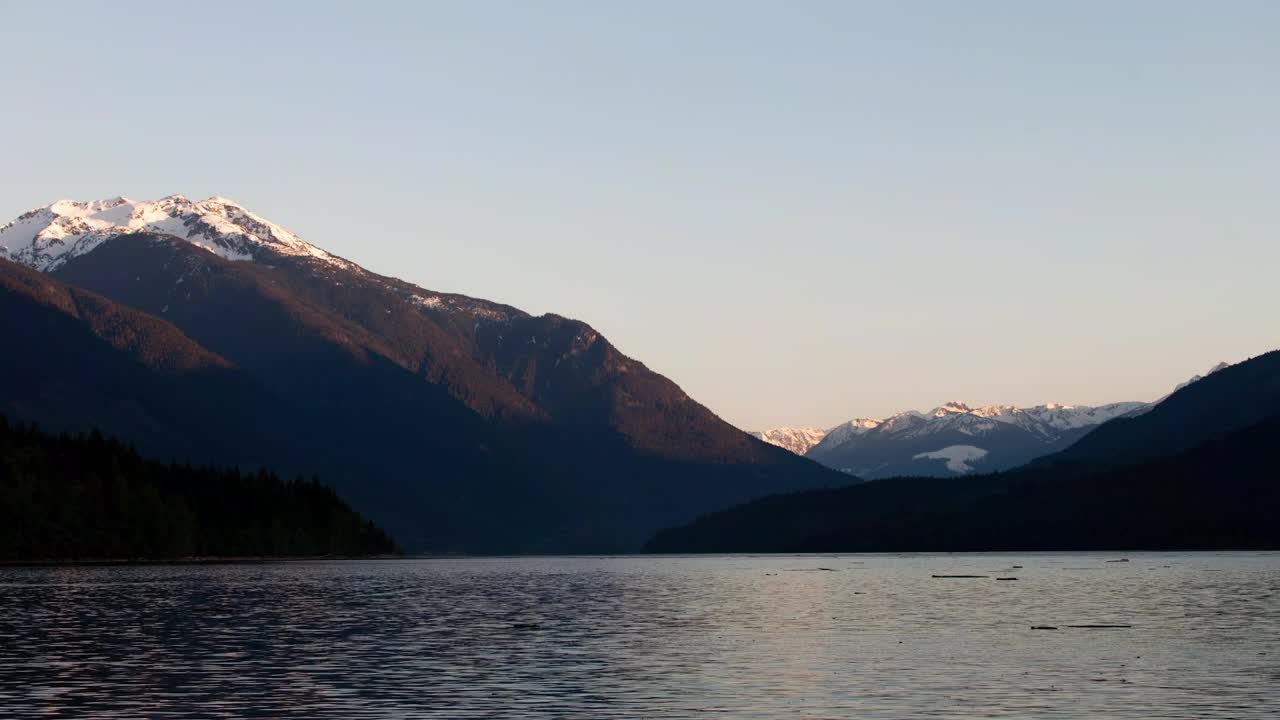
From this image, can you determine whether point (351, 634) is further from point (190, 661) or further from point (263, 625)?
point (190, 661)

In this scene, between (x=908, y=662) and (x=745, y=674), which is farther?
(x=908, y=662)

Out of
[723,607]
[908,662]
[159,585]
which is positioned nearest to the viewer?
[908,662]

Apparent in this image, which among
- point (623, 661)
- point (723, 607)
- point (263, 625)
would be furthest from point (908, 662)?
point (723, 607)

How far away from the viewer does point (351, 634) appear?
104m

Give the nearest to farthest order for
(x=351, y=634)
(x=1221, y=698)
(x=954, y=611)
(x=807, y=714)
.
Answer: (x=807, y=714) → (x=1221, y=698) → (x=351, y=634) → (x=954, y=611)

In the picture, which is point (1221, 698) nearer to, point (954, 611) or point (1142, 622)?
point (1142, 622)

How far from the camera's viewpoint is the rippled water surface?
211 feet

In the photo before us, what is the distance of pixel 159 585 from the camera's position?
6973 inches

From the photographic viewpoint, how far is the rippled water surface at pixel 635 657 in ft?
211

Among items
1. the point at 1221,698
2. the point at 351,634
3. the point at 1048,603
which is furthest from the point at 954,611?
the point at 1221,698

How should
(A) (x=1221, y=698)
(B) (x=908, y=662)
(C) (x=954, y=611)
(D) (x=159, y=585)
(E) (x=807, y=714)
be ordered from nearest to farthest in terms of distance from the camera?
(E) (x=807, y=714)
(A) (x=1221, y=698)
(B) (x=908, y=662)
(C) (x=954, y=611)
(D) (x=159, y=585)

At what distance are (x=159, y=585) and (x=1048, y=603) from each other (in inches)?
3586

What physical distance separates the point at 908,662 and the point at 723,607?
198 feet

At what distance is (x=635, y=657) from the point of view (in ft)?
282
